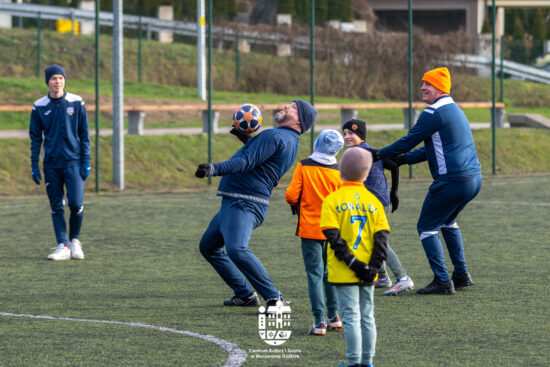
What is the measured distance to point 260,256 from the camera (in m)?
12.0

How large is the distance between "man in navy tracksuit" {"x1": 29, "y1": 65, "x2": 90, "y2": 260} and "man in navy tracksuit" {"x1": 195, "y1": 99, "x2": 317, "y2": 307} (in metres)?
3.48

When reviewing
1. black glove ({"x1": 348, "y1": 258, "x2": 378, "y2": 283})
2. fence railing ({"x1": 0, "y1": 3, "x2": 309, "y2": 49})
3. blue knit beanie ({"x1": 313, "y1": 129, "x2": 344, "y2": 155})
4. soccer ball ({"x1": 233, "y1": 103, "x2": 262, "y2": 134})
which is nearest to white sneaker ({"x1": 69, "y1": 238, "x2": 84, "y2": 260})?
soccer ball ({"x1": 233, "y1": 103, "x2": 262, "y2": 134})

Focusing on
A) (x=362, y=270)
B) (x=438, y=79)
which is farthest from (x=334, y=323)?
(x=438, y=79)

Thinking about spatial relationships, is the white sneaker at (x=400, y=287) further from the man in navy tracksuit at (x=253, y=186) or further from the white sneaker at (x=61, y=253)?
the white sneaker at (x=61, y=253)

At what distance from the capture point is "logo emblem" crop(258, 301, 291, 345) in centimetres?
755

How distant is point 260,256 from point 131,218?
453 cm

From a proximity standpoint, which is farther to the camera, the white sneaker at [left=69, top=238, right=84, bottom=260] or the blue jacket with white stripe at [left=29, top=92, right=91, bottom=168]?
the white sneaker at [left=69, top=238, right=84, bottom=260]

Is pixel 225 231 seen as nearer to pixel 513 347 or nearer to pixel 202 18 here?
pixel 513 347

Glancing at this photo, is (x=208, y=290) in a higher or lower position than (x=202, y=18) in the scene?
lower

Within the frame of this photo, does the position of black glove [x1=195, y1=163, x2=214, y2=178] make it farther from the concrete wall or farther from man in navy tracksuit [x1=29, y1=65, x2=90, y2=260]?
the concrete wall

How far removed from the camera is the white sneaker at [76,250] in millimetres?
11914

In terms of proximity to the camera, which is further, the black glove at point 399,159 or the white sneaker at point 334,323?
the black glove at point 399,159

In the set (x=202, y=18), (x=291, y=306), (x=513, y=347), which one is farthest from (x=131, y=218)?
(x=202, y=18)

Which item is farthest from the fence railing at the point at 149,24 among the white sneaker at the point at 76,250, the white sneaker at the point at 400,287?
the white sneaker at the point at 400,287
